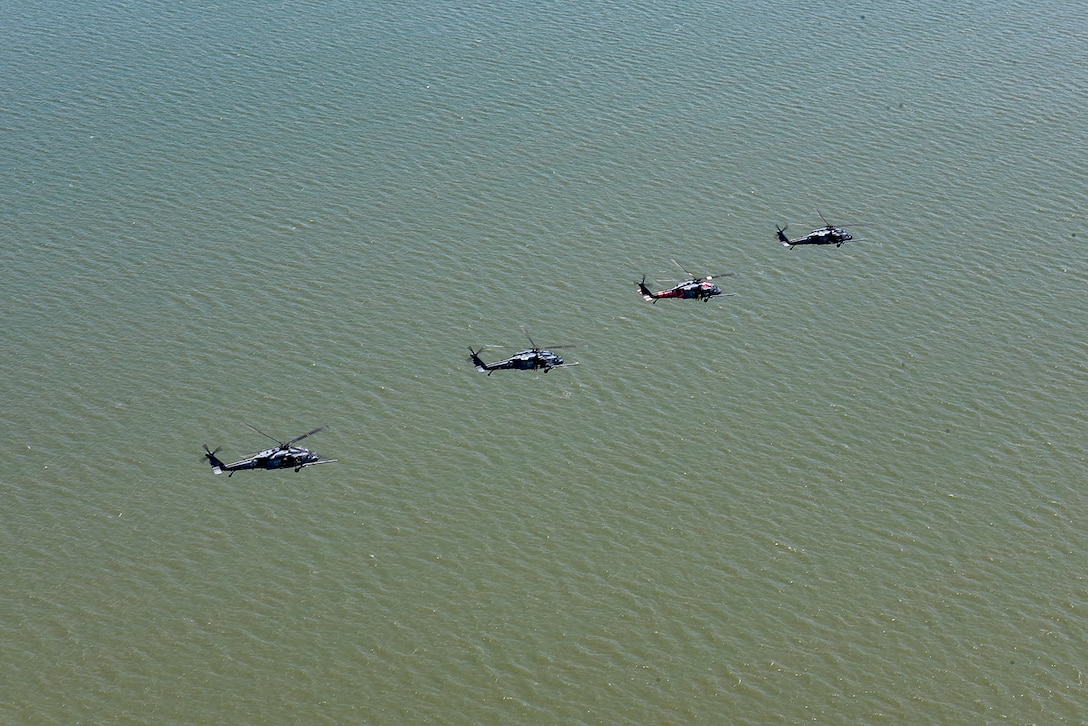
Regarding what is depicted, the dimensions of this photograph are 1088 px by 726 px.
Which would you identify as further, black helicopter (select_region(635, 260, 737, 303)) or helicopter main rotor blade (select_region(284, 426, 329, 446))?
black helicopter (select_region(635, 260, 737, 303))

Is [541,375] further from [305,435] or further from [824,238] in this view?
[824,238]

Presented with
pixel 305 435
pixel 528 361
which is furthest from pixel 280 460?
pixel 528 361

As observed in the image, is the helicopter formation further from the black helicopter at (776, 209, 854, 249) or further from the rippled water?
the rippled water

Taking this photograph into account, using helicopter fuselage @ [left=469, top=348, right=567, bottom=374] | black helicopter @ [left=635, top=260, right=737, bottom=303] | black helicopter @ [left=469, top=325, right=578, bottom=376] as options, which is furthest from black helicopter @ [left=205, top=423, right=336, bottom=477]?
black helicopter @ [left=635, top=260, right=737, bottom=303]

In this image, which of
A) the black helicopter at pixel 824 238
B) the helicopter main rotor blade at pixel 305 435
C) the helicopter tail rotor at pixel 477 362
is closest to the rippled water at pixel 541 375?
the helicopter tail rotor at pixel 477 362

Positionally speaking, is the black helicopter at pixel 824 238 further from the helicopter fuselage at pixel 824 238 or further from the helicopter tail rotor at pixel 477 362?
the helicopter tail rotor at pixel 477 362

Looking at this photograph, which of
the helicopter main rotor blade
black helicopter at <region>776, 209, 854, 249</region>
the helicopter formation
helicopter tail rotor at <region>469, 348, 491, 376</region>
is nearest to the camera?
the helicopter main rotor blade
